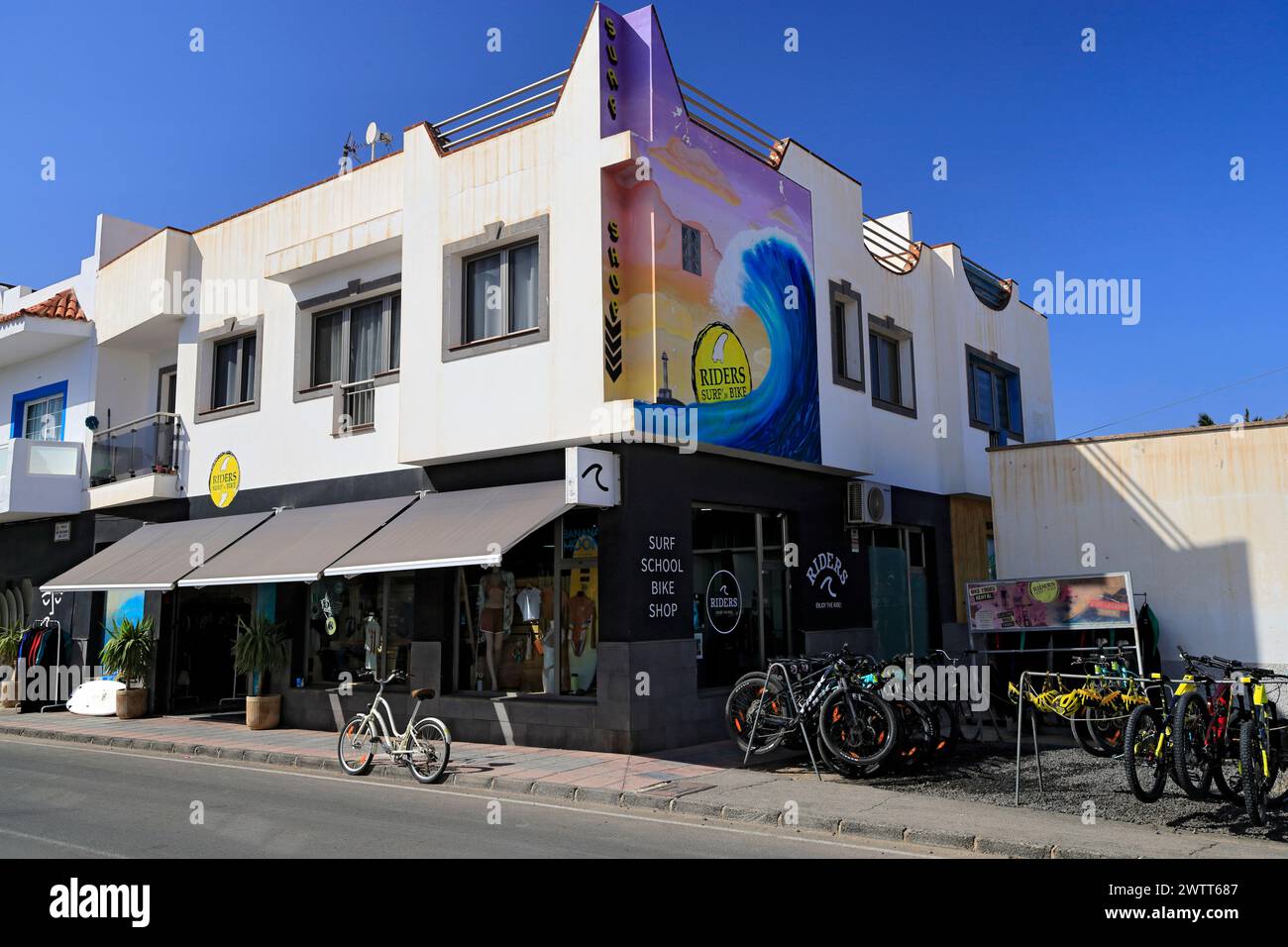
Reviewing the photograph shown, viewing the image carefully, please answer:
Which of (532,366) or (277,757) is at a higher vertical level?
(532,366)

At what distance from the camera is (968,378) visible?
21.8m

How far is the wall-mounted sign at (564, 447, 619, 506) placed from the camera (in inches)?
490

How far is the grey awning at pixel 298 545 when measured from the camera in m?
14.5

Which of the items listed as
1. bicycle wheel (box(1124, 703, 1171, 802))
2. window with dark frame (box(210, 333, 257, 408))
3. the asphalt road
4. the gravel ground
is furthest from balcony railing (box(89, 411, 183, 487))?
bicycle wheel (box(1124, 703, 1171, 802))

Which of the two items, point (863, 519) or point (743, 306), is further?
point (863, 519)

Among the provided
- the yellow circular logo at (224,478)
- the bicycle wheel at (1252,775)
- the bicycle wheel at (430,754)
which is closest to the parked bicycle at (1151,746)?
the bicycle wheel at (1252,775)

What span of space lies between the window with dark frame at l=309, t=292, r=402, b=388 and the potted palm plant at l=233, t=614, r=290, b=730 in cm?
438

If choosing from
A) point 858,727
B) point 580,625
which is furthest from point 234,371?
point 858,727

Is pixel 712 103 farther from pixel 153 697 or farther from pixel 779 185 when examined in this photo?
pixel 153 697

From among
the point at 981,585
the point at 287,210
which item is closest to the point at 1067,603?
the point at 981,585

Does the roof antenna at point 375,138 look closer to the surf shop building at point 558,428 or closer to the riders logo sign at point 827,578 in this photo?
the surf shop building at point 558,428

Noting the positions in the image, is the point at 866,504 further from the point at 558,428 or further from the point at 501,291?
the point at 501,291

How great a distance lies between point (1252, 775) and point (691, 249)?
915 cm
